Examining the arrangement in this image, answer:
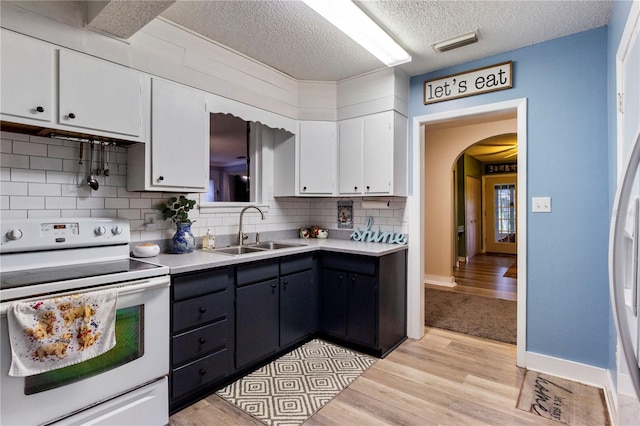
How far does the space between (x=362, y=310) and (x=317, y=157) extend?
151 centimetres

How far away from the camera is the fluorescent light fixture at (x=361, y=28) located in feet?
6.52

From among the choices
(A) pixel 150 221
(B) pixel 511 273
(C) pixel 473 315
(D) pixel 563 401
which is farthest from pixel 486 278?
(A) pixel 150 221

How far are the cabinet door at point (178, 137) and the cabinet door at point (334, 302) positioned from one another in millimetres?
1325

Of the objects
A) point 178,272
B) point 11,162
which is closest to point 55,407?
point 178,272

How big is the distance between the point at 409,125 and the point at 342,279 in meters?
1.60

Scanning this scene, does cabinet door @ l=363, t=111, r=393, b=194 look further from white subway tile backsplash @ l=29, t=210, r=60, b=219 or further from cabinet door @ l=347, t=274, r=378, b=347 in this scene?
white subway tile backsplash @ l=29, t=210, r=60, b=219

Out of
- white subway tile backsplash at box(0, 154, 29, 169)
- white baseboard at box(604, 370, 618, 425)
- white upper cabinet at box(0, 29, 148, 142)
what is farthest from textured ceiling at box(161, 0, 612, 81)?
white baseboard at box(604, 370, 618, 425)

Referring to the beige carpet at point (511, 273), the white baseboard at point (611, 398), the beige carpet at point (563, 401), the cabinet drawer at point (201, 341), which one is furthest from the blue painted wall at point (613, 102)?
the beige carpet at point (511, 273)

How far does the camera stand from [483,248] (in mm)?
9125

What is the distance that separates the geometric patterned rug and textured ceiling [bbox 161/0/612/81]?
248 centimetres

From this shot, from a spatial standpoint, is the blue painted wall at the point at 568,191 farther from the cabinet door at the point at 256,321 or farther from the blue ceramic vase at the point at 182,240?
the blue ceramic vase at the point at 182,240

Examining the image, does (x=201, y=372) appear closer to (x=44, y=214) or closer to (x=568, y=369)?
(x=44, y=214)

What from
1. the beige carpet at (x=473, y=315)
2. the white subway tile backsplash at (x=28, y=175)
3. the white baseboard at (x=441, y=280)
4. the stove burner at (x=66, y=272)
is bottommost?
the beige carpet at (x=473, y=315)

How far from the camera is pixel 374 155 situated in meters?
3.08
